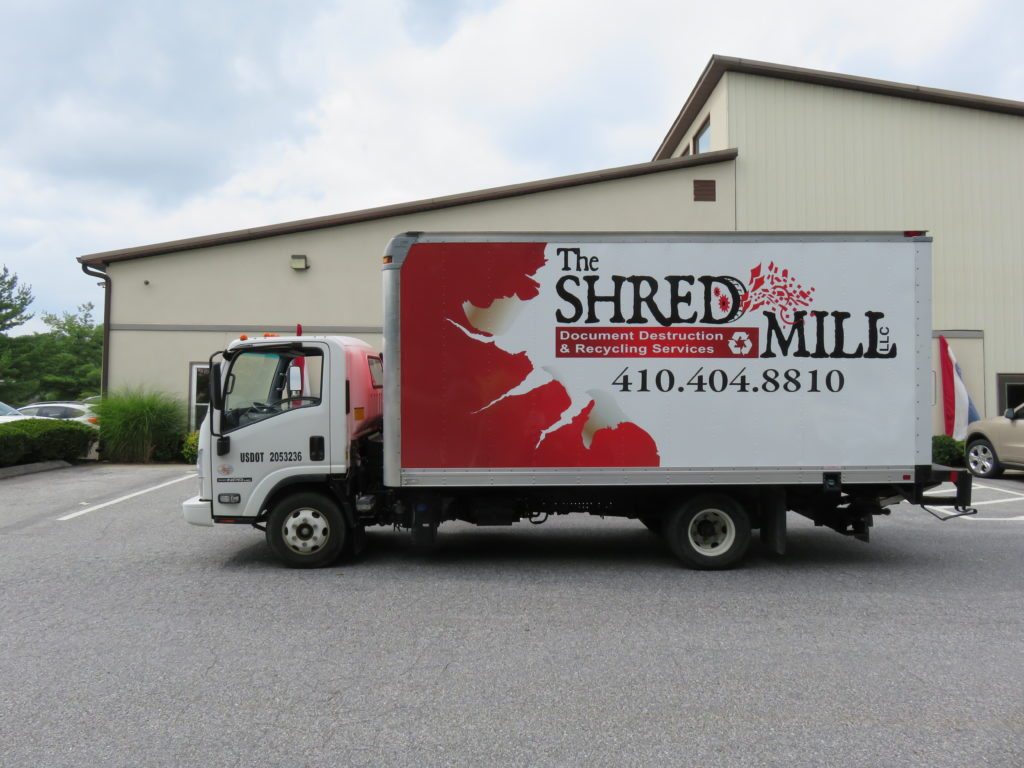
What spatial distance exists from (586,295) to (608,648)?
3142 millimetres

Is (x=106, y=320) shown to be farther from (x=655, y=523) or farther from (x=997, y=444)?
(x=997, y=444)

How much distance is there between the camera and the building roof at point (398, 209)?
1831 centimetres

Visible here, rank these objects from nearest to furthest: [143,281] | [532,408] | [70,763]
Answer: [70,763], [532,408], [143,281]

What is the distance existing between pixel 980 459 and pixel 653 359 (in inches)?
415

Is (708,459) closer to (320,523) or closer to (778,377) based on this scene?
(778,377)

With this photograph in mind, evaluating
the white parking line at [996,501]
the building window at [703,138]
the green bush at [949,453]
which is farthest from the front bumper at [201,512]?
the building window at [703,138]

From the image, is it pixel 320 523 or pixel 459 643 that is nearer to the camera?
pixel 459 643

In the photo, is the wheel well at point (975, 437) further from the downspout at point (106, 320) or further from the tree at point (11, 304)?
the tree at point (11, 304)

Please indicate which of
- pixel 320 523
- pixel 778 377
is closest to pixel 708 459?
pixel 778 377

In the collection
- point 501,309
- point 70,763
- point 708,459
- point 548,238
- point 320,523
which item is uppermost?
point 548,238

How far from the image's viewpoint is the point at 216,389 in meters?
7.02

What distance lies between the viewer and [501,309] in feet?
22.8

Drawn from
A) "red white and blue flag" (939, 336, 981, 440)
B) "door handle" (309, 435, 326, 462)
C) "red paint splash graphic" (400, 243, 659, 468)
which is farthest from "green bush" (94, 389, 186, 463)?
"red white and blue flag" (939, 336, 981, 440)

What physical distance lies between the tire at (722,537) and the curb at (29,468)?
13.5 metres
